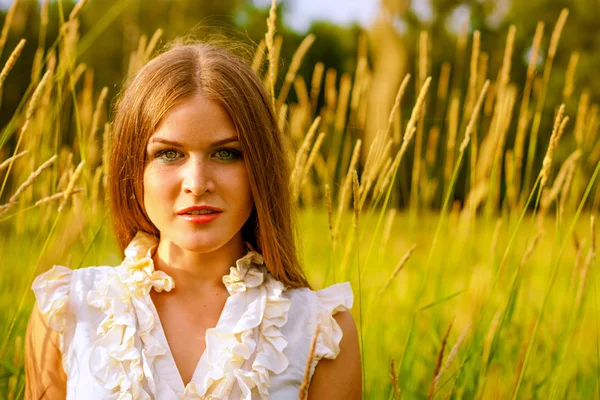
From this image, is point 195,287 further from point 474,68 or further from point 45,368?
point 474,68

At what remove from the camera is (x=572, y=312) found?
1586 millimetres

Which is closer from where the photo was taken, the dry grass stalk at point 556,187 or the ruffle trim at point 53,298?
the ruffle trim at point 53,298

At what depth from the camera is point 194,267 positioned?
1283 mm

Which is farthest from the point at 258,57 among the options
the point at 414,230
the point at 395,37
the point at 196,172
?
the point at 395,37

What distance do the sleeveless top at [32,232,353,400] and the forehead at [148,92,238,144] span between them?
0.75 ft

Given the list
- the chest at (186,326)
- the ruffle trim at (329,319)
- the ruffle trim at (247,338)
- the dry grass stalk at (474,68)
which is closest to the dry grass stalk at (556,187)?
the dry grass stalk at (474,68)

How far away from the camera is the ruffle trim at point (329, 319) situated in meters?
1.24

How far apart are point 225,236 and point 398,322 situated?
4.62 ft

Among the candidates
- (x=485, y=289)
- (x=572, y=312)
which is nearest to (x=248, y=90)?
(x=485, y=289)

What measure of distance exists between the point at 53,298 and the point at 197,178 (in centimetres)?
33

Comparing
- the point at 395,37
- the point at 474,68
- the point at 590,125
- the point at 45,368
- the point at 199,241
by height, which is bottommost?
the point at 45,368

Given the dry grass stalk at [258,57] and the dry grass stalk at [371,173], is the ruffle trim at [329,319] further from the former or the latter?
the dry grass stalk at [258,57]

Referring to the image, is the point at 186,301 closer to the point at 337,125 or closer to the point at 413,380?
the point at 413,380

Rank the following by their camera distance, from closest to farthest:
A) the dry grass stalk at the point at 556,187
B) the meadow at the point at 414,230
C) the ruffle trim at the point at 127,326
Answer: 1. the ruffle trim at the point at 127,326
2. the meadow at the point at 414,230
3. the dry grass stalk at the point at 556,187
